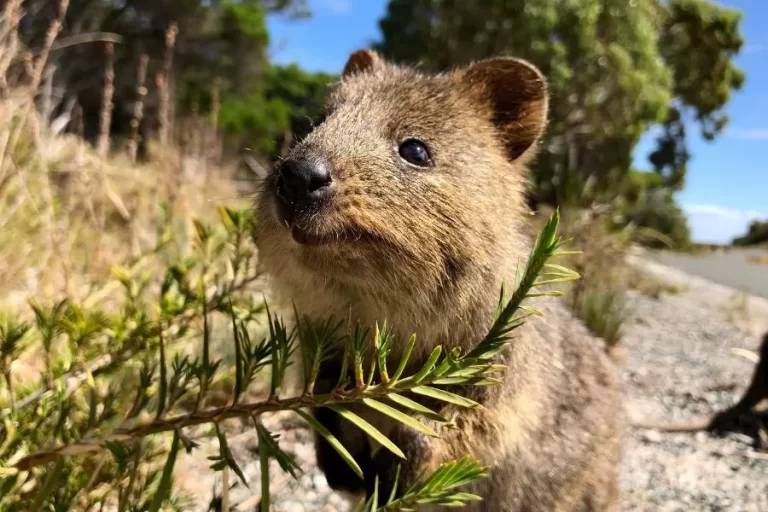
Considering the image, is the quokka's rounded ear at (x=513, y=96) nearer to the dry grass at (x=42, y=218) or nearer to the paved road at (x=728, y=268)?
the dry grass at (x=42, y=218)

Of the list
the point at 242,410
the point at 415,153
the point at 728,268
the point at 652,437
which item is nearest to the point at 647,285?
the point at 728,268

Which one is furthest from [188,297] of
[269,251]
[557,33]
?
[557,33]

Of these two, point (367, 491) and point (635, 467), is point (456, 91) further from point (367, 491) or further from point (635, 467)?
point (635, 467)

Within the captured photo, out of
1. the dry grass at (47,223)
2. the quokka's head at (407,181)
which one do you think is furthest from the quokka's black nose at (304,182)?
the dry grass at (47,223)

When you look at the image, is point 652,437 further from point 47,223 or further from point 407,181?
point 47,223

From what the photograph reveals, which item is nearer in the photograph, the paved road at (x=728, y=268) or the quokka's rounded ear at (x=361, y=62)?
the quokka's rounded ear at (x=361, y=62)

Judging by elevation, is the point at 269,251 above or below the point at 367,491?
above
